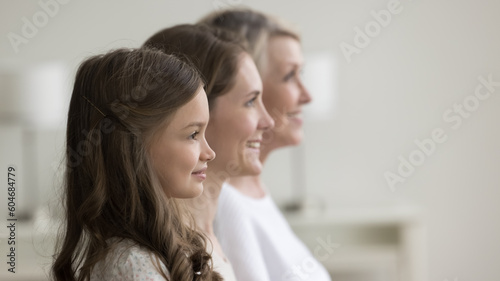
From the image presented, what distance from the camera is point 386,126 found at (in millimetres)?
4402

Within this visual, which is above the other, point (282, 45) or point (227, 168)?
point (282, 45)

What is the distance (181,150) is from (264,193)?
30.8 inches

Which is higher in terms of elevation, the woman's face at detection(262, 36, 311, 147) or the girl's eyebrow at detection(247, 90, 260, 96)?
the girl's eyebrow at detection(247, 90, 260, 96)

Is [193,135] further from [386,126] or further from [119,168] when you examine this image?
[386,126]

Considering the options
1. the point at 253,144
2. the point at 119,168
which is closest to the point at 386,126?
the point at 253,144

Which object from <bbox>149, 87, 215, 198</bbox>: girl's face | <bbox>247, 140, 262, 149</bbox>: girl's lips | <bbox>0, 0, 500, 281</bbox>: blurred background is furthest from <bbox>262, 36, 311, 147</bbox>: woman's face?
<bbox>0, 0, 500, 281</bbox>: blurred background

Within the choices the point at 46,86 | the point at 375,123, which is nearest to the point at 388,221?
the point at 375,123

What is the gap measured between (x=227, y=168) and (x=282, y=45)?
1.69ft

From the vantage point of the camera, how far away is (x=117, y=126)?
117 centimetres

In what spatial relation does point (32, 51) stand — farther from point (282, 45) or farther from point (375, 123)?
point (282, 45)

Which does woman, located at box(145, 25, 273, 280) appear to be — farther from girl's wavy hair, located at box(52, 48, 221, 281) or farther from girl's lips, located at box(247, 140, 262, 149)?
girl's wavy hair, located at box(52, 48, 221, 281)

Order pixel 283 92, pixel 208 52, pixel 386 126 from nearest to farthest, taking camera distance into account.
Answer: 1. pixel 208 52
2. pixel 283 92
3. pixel 386 126

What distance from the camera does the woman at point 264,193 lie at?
1.66 metres

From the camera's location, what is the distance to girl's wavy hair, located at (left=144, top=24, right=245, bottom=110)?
1542 millimetres
